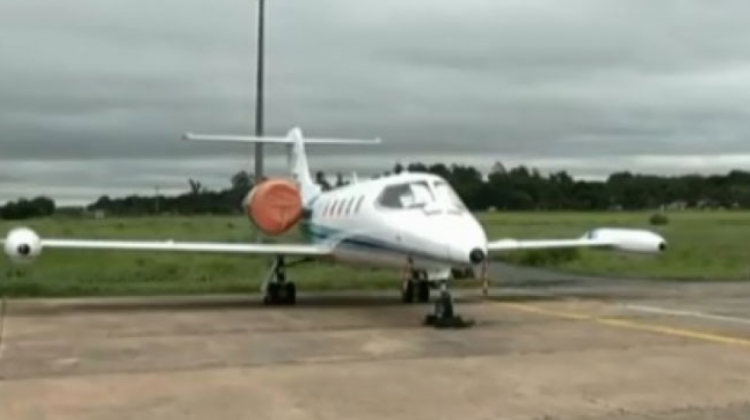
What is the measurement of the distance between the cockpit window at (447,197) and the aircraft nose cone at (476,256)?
220 centimetres

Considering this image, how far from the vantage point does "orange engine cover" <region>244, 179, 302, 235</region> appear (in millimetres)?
25703

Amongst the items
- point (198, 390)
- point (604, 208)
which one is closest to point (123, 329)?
point (198, 390)

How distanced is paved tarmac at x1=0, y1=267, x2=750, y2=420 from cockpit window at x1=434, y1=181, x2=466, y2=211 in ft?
6.33

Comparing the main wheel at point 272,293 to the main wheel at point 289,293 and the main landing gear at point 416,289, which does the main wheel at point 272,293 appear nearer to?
the main wheel at point 289,293

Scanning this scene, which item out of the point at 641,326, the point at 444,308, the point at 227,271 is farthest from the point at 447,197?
the point at 227,271

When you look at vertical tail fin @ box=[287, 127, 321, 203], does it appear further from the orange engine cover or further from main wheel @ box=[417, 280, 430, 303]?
main wheel @ box=[417, 280, 430, 303]

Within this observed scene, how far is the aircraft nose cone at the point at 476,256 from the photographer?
16.0m

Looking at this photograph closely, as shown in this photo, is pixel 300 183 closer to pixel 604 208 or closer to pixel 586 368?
pixel 586 368

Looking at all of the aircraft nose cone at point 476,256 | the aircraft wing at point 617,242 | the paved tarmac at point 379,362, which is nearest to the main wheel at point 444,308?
the paved tarmac at point 379,362

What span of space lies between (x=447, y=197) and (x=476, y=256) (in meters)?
2.77

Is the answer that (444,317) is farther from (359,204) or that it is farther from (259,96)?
(259,96)

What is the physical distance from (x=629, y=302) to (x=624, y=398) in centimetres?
1137

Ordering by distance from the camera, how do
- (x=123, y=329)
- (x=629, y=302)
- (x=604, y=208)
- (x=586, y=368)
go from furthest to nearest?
1. (x=604, y=208)
2. (x=629, y=302)
3. (x=123, y=329)
4. (x=586, y=368)

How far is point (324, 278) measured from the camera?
3212cm
